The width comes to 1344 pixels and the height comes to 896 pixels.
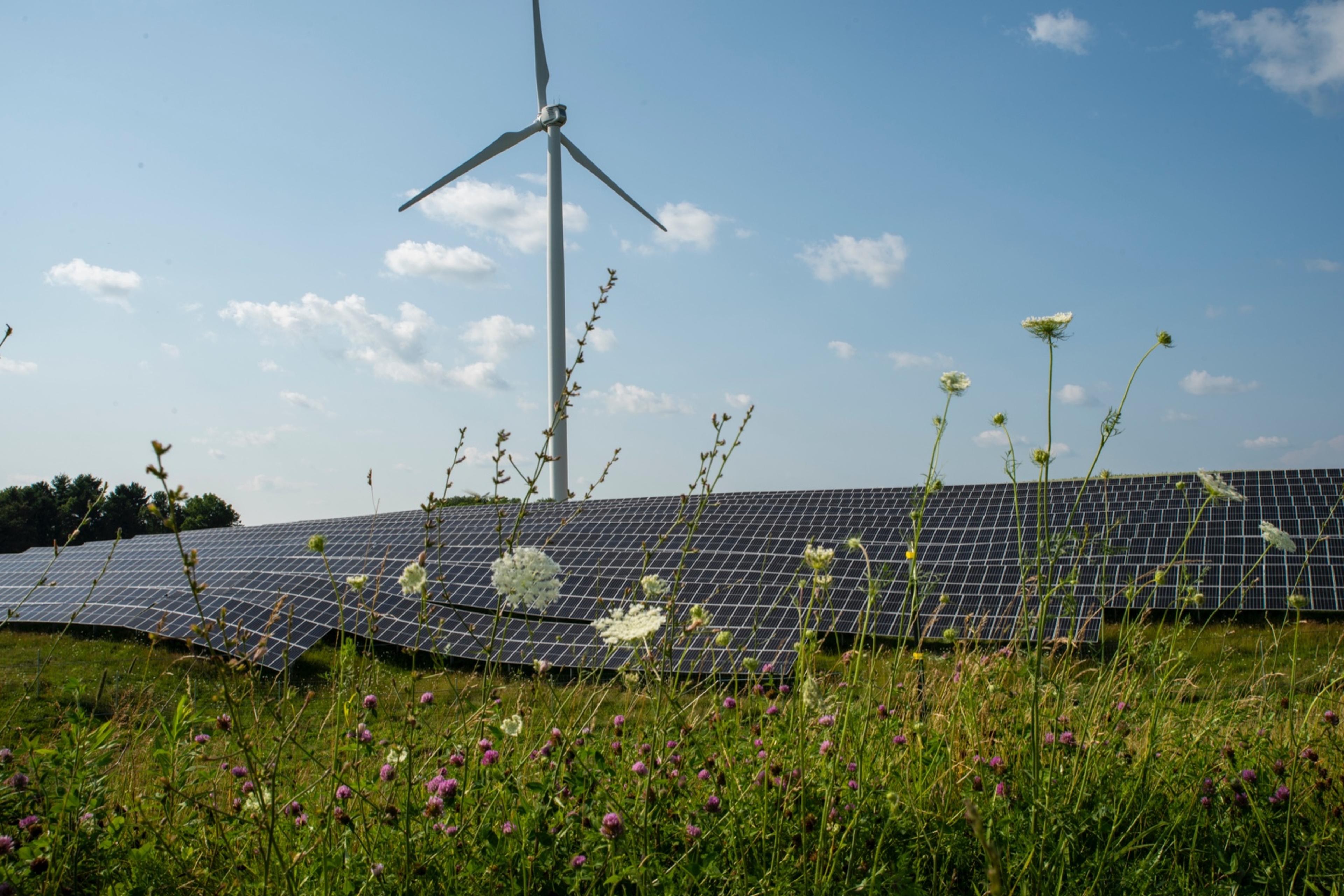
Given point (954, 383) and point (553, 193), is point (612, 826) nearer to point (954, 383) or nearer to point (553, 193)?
point (954, 383)

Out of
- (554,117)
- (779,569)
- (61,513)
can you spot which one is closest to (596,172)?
(554,117)

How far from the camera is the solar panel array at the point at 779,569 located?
1173 centimetres

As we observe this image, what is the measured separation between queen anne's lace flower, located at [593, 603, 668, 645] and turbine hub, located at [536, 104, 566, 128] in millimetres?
29783

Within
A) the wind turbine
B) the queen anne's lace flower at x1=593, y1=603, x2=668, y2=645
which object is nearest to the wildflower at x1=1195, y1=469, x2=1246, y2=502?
the queen anne's lace flower at x1=593, y1=603, x2=668, y2=645

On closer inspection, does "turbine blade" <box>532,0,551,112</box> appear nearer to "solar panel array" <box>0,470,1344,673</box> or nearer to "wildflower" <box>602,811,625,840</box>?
"solar panel array" <box>0,470,1344,673</box>

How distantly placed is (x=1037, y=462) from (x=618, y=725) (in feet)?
8.58

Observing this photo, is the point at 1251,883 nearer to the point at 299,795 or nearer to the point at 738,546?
the point at 299,795

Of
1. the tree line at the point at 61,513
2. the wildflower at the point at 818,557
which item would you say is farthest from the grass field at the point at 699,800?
the tree line at the point at 61,513

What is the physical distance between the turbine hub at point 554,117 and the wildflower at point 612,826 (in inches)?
1190

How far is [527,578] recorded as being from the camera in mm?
2924

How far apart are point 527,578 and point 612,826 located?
0.98 metres

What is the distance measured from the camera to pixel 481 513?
926 inches

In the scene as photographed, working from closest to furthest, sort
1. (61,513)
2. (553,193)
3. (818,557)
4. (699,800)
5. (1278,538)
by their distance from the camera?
(818,557) → (699,800) → (1278,538) → (553,193) → (61,513)

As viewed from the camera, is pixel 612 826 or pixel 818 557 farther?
pixel 818 557
